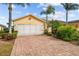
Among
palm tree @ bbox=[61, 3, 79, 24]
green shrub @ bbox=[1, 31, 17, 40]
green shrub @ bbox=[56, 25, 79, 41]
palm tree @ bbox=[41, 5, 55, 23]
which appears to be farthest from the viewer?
green shrub @ bbox=[1, 31, 17, 40]

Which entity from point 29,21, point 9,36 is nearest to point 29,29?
point 29,21

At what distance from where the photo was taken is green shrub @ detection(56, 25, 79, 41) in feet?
23.6

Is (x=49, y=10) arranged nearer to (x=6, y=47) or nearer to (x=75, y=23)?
(x=75, y=23)

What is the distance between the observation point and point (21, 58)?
6.75 meters

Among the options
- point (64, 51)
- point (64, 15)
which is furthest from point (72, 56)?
point (64, 15)

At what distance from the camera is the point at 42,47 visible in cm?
723

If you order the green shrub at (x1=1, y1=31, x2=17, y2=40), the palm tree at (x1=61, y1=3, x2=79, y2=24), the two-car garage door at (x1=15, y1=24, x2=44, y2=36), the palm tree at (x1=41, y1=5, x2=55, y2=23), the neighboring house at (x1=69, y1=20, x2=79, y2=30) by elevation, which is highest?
the palm tree at (x1=61, y1=3, x2=79, y2=24)

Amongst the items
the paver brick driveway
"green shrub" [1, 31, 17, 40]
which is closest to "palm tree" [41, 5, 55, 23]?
the paver brick driveway

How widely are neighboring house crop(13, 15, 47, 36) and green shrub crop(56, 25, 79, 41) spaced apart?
16.0 inches

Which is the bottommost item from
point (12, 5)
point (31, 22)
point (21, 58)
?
point (21, 58)

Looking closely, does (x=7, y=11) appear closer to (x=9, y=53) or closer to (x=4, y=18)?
(x=4, y=18)

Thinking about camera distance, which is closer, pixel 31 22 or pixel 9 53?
pixel 9 53

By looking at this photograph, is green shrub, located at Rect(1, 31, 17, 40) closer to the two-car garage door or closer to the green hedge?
the two-car garage door

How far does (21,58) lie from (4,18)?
3.61 feet
